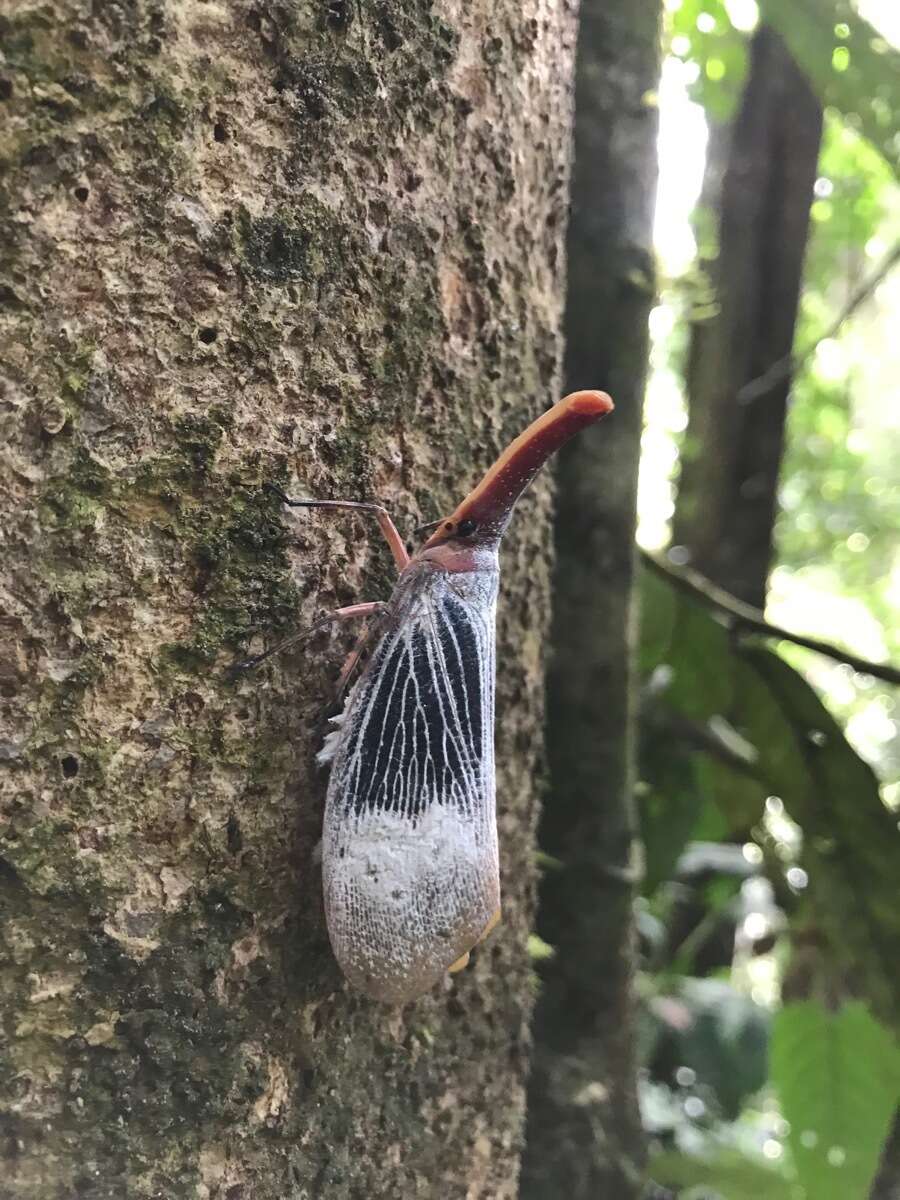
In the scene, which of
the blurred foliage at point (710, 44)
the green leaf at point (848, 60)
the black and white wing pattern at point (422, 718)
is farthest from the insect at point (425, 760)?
the blurred foliage at point (710, 44)

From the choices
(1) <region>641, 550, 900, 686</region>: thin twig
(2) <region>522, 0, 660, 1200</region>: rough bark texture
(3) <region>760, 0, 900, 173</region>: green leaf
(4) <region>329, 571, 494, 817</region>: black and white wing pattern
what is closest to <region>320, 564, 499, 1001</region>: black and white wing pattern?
(4) <region>329, 571, 494, 817</region>: black and white wing pattern

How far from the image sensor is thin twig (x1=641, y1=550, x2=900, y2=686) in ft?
6.73

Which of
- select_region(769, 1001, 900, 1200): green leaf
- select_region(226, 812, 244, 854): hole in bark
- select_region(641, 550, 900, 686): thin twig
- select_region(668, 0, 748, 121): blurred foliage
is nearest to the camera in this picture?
select_region(226, 812, 244, 854): hole in bark

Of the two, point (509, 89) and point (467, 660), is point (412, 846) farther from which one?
point (509, 89)

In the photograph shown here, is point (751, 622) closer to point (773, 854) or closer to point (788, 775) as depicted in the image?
point (788, 775)

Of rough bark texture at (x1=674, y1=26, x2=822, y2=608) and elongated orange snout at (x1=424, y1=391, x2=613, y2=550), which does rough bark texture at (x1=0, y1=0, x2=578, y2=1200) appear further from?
rough bark texture at (x1=674, y1=26, x2=822, y2=608)

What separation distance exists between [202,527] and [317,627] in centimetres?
15

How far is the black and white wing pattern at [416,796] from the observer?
0.81 metres

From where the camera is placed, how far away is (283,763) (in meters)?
0.85

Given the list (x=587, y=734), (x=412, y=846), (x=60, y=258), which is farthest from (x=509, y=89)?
(x=587, y=734)

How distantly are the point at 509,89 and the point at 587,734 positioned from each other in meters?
1.25

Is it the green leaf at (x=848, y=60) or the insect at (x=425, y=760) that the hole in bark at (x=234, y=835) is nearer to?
the insect at (x=425, y=760)

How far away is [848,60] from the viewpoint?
2.06 meters

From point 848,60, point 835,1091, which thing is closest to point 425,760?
point 835,1091
